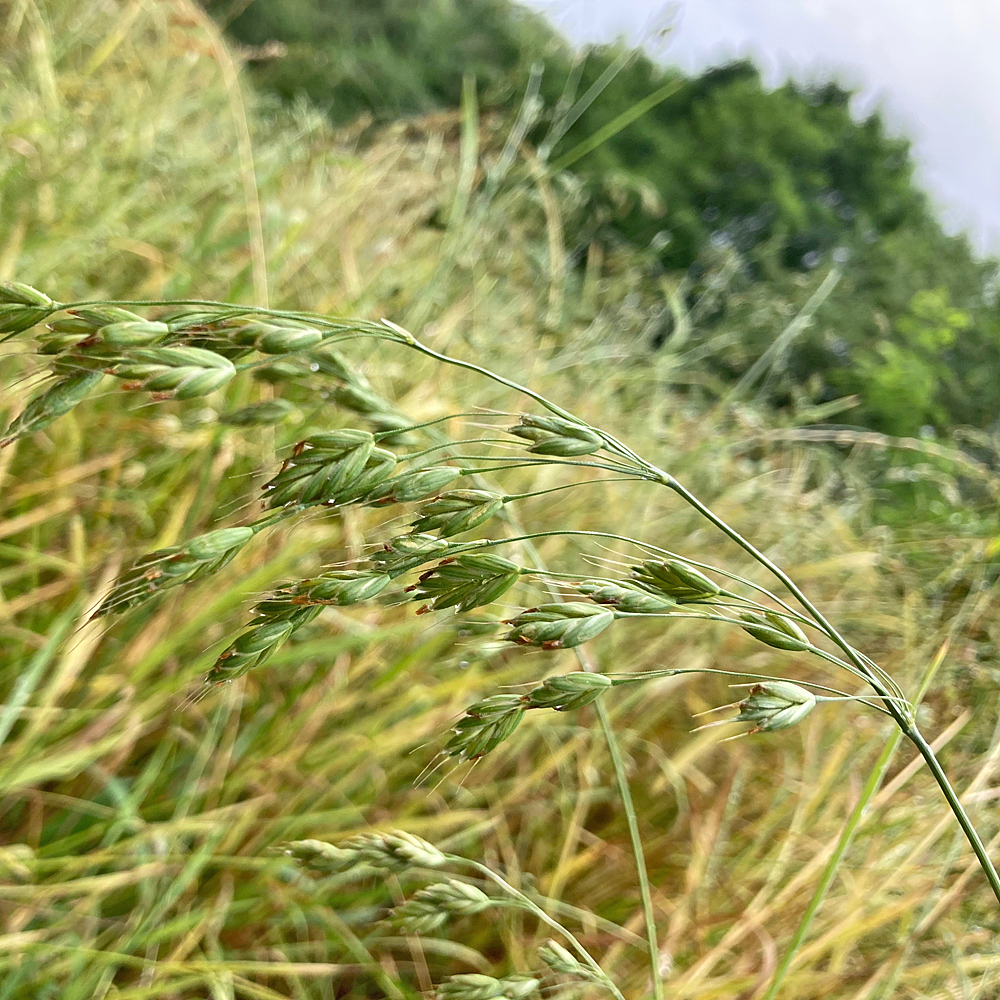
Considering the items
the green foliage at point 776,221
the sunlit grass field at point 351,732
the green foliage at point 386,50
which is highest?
the green foliage at point 386,50

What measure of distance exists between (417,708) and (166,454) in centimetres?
55

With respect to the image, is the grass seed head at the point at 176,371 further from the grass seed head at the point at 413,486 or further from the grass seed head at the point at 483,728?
the grass seed head at the point at 483,728

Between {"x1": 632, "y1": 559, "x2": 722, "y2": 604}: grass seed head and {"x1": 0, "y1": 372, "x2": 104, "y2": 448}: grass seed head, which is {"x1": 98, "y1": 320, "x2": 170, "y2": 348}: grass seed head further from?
{"x1": 632, "y1": 559, "x2": 722, "y2": 604}: grass seed head

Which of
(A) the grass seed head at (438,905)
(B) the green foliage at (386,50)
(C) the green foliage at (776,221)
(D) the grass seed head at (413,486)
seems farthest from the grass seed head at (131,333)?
(B) the green foliage at (386,50)

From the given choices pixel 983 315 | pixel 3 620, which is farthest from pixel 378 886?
pixel 983 315

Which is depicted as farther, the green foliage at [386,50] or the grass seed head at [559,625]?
the green foliage at [386,50]

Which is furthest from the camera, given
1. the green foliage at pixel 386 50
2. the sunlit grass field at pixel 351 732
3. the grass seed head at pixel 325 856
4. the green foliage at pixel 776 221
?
the green foliage at pixel 386 50

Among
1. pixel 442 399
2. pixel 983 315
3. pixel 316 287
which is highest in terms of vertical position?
pixel 983 315

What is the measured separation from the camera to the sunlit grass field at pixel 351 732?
0.79 metres

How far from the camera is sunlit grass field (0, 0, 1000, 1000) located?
2.58ft

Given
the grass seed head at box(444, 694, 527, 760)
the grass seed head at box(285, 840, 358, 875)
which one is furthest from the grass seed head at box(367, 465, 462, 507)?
the grass seed head at box(285, 840, 358, 875)

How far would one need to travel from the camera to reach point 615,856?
1.00 metres

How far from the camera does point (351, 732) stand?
0.93m

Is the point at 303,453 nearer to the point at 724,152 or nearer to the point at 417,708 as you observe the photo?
the point at 417,708
